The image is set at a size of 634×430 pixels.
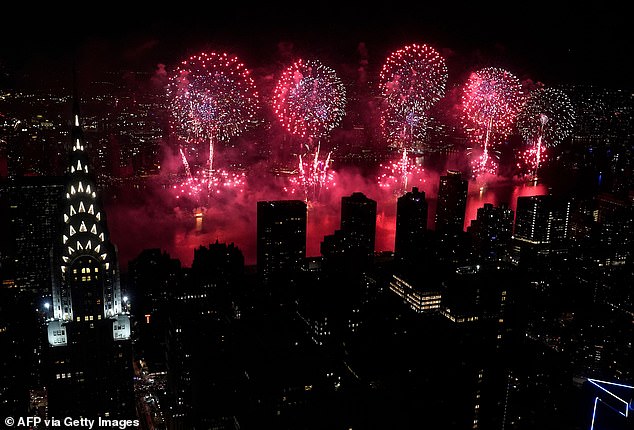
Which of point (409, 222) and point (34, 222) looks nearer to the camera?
point (34, 222)

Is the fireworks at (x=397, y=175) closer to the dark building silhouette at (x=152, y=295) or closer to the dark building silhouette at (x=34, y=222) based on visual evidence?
the dark building silhouette at (x=152, y=295)

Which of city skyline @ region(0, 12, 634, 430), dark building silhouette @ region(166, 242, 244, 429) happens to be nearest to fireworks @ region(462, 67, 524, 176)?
city skyline @ region(0, 12, 634, 430)

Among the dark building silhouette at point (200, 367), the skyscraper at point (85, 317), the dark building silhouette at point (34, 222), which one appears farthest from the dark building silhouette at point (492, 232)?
the dark building silhouette at point (34, 222)

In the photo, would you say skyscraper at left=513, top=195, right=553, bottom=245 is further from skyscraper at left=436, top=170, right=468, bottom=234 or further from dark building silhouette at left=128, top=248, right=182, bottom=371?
dark building silhouette at left=128, top=248, right=182, bottom=371

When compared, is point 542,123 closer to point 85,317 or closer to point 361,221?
point 361,221

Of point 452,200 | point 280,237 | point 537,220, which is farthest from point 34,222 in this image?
point 537,220

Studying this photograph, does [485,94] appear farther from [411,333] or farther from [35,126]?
[35,126]
